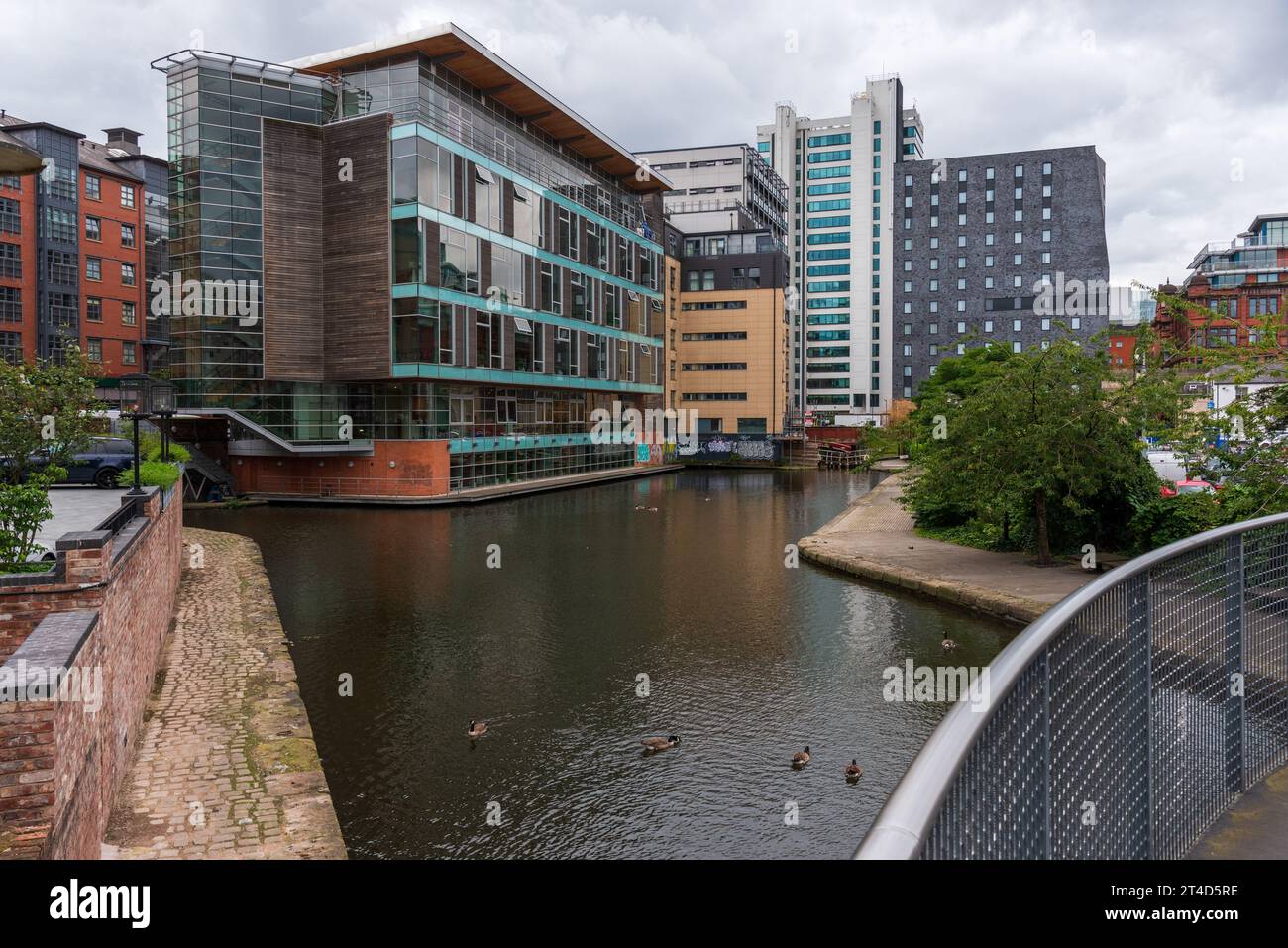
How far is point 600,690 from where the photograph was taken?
12.5 meters

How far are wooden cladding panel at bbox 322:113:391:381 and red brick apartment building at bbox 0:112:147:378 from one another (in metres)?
20.6

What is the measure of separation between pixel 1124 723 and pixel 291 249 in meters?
37.8

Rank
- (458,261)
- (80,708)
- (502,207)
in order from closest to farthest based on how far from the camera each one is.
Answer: (80,708), (458,261), (502,207)

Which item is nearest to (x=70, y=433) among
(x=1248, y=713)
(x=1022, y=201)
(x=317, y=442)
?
(x=1248, y=713)

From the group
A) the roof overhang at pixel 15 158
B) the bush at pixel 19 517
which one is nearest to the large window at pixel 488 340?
the bush at pixel 19 517

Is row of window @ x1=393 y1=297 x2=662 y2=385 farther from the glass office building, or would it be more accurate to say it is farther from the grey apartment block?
the grey apartment block

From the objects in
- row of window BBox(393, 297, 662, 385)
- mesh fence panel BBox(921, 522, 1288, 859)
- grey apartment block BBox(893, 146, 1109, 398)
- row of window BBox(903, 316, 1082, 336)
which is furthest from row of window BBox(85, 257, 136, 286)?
row of window BBox(903, 316, 1082, 336)

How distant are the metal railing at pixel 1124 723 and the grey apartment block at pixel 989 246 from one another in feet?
302

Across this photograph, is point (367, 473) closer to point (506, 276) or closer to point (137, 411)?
point (506, 276)

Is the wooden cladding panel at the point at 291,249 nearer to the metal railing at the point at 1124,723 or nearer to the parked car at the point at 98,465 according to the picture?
the parked car at the point at 98,465

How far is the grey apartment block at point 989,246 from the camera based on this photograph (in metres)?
93.6

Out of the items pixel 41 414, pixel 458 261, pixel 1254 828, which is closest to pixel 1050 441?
pixel 1254 828

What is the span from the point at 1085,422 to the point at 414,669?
1396cm

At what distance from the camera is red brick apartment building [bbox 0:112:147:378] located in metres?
53.5
